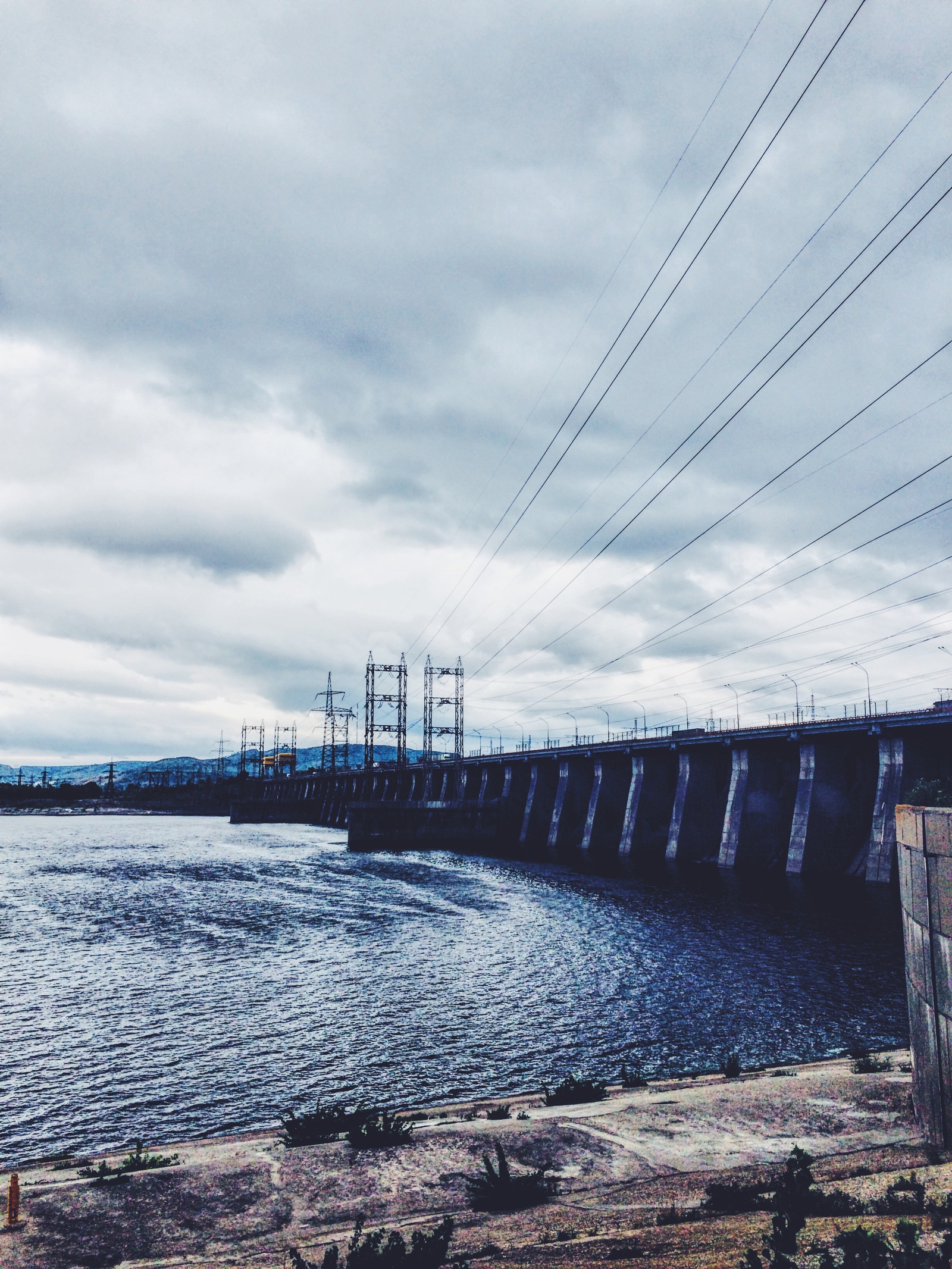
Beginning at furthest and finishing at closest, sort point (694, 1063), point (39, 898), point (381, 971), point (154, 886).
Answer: point (154, 886) < point (39, 898) < point (381, 971) < point (694, 1063)

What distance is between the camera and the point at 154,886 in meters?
67.1

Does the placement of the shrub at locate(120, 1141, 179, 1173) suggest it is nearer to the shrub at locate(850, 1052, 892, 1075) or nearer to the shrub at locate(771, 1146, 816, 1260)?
the shrub at locate(771, 1146, 816, 1260)

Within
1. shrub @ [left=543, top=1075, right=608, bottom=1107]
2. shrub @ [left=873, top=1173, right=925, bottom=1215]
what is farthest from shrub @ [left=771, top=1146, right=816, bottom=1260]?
shrub @ [left=543, top=1075, right=608, bottom=1107]

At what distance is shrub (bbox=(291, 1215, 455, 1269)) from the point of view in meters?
10.6

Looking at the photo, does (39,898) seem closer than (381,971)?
No

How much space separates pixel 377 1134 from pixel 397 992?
53.4 feet

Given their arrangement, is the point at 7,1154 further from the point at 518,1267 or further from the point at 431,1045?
the point at 518,1267

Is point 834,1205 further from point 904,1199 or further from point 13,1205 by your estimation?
point 13,1205

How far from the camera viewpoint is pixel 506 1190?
546 inches

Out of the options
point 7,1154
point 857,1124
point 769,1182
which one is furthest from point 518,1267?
point 7,1154

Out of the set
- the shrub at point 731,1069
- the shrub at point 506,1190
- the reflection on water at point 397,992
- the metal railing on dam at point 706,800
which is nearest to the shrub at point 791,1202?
the shrub at point 506,1190

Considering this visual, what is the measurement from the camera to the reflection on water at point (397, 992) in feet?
75.3

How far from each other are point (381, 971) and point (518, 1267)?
1035 inches

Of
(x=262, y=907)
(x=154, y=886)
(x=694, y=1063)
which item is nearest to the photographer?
(x=694, y=1063)
